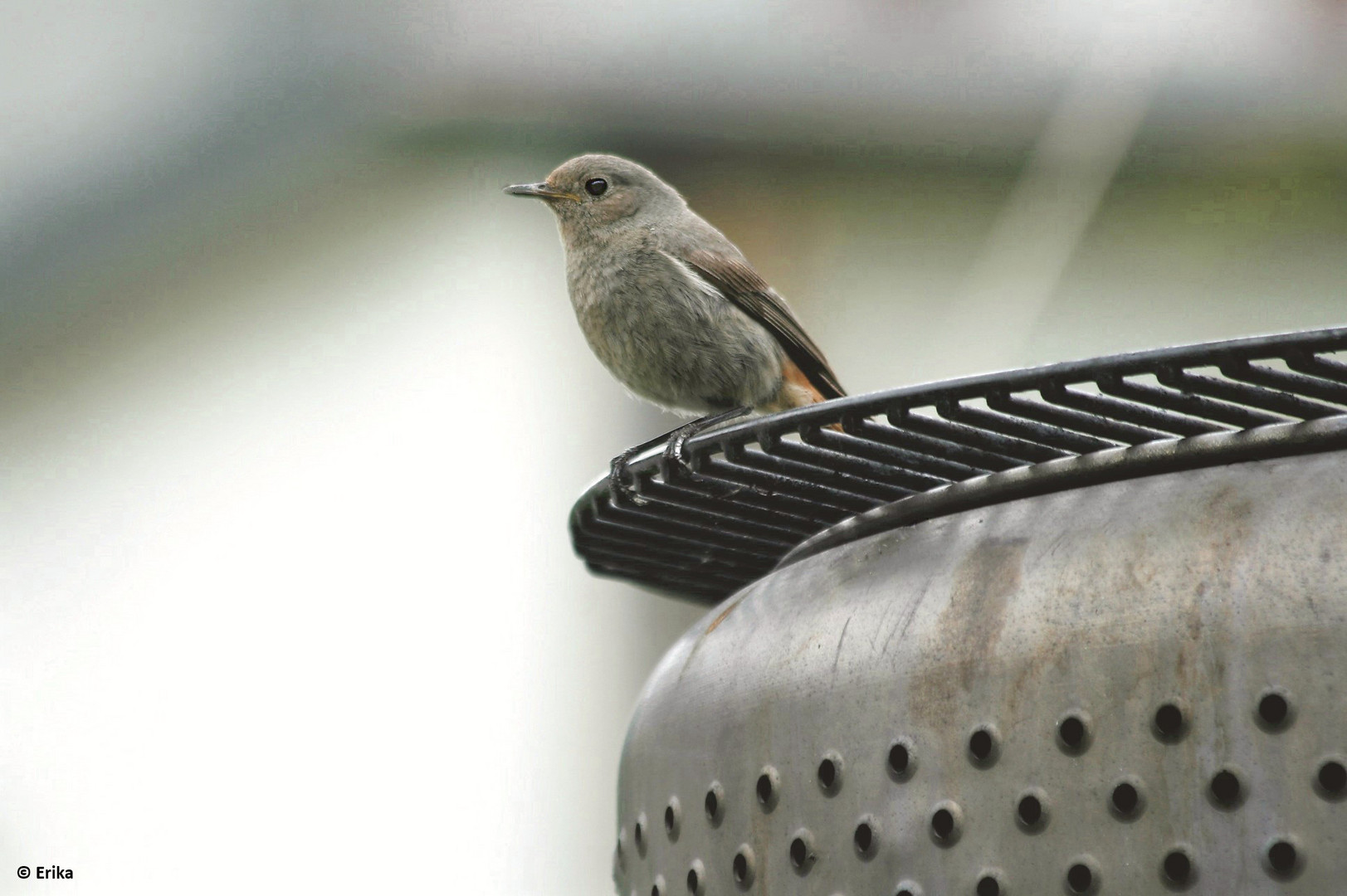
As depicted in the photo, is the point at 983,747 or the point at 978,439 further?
the point at 978,439

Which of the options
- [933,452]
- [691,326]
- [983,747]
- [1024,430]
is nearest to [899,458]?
[933,452]

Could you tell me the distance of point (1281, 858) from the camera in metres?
1.35

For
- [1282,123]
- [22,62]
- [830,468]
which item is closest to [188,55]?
[22,62]

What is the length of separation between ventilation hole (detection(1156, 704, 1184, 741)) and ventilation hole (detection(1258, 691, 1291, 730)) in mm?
71

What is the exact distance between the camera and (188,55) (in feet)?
24.8

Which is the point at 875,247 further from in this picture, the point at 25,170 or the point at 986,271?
the point at 25,170

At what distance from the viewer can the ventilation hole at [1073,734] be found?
1457 millimetres

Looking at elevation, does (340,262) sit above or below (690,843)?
above

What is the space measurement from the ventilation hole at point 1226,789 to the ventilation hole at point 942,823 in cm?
26

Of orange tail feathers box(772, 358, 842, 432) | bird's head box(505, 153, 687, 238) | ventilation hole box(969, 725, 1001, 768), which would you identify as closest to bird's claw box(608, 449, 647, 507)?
ventilation hole box(969, 725, 1001, 768)

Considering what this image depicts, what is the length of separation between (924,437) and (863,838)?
1.49 ft

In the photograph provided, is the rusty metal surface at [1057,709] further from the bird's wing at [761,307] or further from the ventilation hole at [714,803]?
the bird's wing at [761,307]

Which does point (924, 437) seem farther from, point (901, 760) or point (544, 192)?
point (544, 192)

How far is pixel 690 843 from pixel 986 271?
19.3 ft
